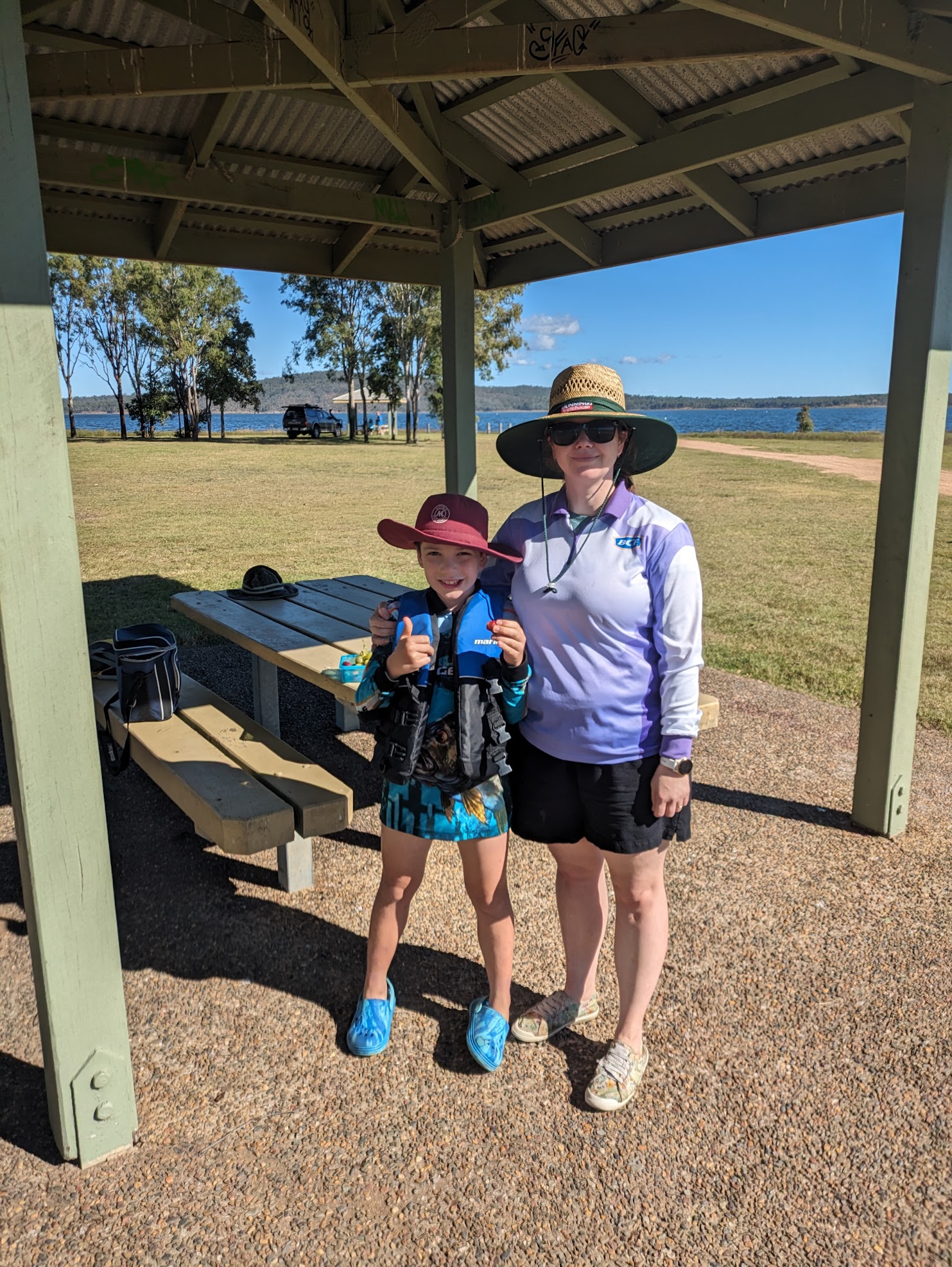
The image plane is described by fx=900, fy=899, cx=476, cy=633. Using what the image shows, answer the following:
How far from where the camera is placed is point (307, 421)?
45.1 m

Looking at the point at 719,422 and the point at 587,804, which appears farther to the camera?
the point at 719,422

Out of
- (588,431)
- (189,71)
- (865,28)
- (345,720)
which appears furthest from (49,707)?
(865,28)

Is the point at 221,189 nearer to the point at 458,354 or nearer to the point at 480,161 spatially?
the point at 480,161

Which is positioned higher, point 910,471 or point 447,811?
point 910,471

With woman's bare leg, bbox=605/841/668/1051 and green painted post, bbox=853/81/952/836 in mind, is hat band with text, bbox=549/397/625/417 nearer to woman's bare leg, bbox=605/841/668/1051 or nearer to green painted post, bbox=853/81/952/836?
woman's bare leg, bbox=605/841/668/1051

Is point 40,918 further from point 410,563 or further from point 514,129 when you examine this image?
point 410,563

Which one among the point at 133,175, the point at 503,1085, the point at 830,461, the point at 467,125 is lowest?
the point at 503,1085

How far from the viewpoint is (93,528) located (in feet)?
48.6

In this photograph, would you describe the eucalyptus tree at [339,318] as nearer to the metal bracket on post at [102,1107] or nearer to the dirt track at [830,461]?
the dirt track at [830,461]

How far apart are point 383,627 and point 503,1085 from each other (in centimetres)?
133

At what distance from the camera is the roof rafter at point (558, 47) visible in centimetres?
320

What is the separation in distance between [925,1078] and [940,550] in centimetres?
1161

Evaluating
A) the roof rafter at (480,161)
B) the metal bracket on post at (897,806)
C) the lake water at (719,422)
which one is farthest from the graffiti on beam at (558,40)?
the lake water at (719,422)

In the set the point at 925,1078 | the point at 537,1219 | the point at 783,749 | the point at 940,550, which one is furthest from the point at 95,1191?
the point at 940,550
